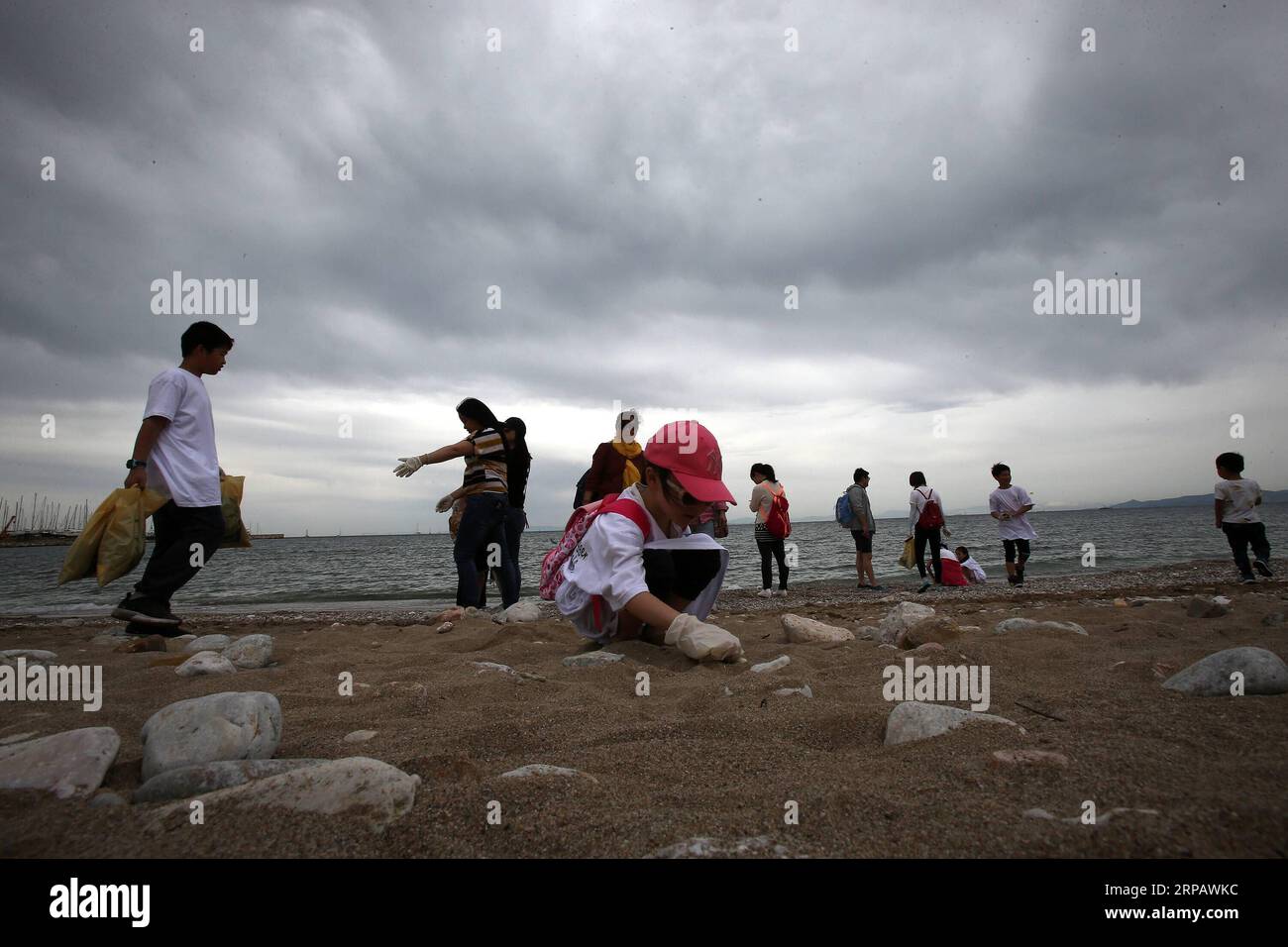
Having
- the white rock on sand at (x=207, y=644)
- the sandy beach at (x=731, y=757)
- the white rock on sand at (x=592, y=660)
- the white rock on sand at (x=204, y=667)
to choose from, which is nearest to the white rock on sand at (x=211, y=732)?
the sandy beach at (x=731, y=757)

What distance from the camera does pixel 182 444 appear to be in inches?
164

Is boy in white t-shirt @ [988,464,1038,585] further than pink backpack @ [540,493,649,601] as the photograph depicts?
Yes

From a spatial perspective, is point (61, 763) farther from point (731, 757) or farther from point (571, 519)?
point (571, 519)

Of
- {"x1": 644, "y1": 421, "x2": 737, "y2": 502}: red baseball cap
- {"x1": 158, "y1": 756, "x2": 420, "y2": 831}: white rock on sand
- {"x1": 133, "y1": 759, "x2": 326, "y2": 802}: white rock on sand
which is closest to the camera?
{"x1": 158, "y1": 756, "x2": 420, "y2": 831}: white rock on sand

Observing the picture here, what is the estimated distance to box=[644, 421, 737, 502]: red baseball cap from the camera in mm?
2852

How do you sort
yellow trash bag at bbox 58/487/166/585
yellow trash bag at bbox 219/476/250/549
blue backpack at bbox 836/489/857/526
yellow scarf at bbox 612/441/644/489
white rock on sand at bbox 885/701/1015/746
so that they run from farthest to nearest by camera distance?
blue backpack at bbox 836/489/857/526, yellow scarf at bbox 612/441/644/489, yellow trash bag at bbox 219/476/250/549, yellow trash bag at bbox 58/487/166/585, white rock on sand at bbox 885/701/1015/746

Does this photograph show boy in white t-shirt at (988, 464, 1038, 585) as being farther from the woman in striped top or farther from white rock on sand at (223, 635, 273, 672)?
white rock on sand at (223, 635, 273, 672)

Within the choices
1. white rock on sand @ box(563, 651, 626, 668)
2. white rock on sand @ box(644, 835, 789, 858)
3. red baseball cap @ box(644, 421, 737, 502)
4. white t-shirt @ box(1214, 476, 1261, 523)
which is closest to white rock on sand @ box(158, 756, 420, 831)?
white rock on sand @ box(644, 835, 789, 858)

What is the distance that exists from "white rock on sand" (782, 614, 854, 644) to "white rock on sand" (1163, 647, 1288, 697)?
5.83 feet

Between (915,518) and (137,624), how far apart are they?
8841 mm

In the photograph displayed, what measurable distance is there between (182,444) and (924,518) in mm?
8640

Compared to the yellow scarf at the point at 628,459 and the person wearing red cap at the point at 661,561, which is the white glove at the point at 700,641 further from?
the yellow scarf at the point at 628,459

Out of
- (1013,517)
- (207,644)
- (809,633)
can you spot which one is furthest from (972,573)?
(207,644)
